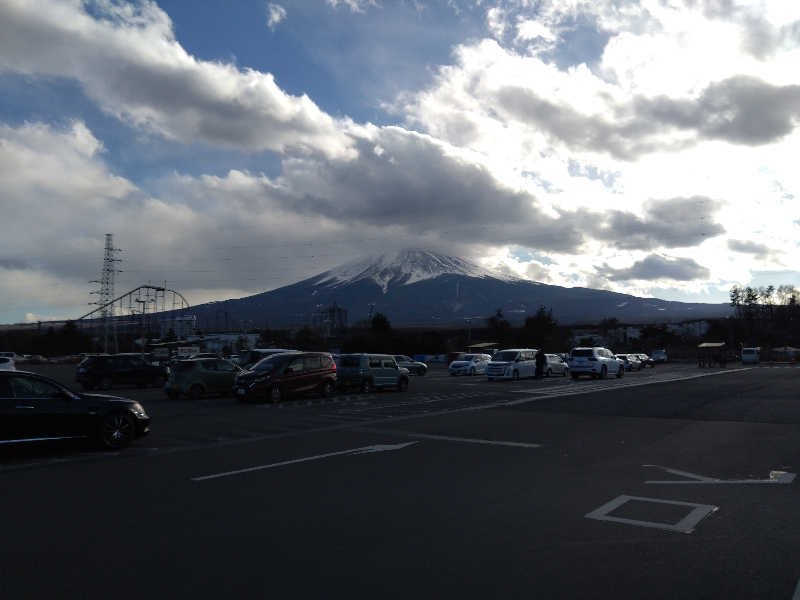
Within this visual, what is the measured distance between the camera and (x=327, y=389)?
2397cm

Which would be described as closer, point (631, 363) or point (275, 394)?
point (275, 394)

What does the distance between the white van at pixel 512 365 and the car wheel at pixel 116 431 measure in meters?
25.2

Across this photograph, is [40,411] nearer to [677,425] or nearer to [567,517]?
[567,517]

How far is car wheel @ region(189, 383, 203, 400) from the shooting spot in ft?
79.6

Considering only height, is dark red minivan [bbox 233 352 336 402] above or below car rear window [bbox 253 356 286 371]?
below

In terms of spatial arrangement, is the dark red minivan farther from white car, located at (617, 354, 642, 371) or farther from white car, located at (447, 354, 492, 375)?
white car, located at (617, 354, 642, 371)

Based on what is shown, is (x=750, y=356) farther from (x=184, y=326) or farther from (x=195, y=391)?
(x=184, y=326)

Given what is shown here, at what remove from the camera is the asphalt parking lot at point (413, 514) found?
4910mm

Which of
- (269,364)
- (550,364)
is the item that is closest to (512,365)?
(550,364)

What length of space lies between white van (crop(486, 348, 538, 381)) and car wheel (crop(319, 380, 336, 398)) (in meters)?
13.0

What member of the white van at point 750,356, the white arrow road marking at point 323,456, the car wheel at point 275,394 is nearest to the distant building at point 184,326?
the white van at point 750,356

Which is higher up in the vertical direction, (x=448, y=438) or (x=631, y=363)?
(x=448, y=438)

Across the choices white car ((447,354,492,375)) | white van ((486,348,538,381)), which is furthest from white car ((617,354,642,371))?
white van ((486,348,538,381))

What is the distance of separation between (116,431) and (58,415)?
41.3 inches
